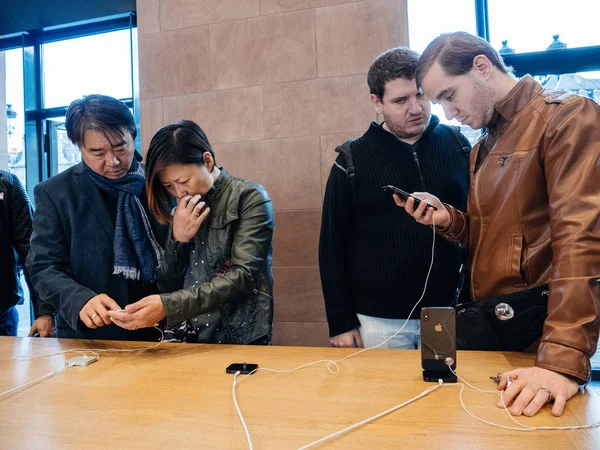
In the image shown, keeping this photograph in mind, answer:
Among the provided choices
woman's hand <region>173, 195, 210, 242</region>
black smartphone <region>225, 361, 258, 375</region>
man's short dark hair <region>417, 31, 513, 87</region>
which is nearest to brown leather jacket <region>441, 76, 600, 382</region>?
man's short dark hair <region>417, 31, 513, 87</region>

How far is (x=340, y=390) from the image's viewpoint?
112 centimetres

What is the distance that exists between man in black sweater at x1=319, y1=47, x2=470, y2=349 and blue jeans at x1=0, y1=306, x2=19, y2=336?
149 centimetres

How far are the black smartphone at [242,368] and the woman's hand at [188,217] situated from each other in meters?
0.48

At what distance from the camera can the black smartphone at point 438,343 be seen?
1125mm

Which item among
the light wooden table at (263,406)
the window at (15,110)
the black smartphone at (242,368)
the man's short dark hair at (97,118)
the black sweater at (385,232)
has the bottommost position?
the light wooden table at (263,406)

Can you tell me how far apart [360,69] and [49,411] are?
2.20 meters

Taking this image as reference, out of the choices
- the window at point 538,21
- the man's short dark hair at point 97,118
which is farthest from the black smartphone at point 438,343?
the window at point 538,21

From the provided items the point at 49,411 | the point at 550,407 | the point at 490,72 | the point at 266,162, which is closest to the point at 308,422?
the point at 550,407

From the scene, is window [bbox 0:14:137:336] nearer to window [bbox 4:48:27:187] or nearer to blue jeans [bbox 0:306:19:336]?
window [bbox 4:48:27:187]

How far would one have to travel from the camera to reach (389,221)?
175 centimetres

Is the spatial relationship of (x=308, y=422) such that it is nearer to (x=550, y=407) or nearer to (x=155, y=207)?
(x=550, y=407)

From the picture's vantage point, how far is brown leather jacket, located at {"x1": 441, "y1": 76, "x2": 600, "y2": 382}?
39.8 inches

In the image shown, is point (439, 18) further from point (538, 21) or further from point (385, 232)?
point (385, 232)

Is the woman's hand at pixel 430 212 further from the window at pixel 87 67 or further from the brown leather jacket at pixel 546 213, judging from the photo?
the window at pixel 87 67
